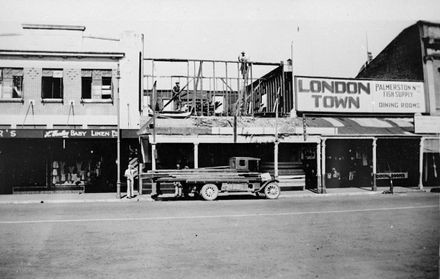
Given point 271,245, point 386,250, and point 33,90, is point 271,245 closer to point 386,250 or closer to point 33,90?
point 386,250

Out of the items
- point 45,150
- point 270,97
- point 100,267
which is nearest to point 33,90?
point 45,150

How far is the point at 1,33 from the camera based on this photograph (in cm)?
2069

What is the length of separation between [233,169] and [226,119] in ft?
13.1

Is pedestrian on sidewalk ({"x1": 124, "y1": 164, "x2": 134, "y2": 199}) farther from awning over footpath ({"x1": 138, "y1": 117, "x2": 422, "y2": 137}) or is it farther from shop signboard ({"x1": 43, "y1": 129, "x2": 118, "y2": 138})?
shop signboard ({"x1": 43, "y1": 129, "x2": 118, "y2": 138})

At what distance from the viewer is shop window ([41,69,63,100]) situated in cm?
2078

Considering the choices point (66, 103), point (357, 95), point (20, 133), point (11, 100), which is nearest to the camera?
point (20, 133)

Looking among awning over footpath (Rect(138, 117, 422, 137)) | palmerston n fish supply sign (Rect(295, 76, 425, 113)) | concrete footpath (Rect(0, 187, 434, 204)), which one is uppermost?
palmerston n fish supply sign (Rect(295, 76, 425, 113))

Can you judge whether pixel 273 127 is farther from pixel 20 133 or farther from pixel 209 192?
pixel 20 133

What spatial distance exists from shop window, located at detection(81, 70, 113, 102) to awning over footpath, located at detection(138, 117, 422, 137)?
2.74 metres

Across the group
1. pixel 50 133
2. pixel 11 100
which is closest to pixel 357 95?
pixel 50 133

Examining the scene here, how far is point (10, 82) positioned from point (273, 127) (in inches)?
550

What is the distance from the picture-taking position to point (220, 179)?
17.4m

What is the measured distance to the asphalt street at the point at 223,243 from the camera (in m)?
6.61

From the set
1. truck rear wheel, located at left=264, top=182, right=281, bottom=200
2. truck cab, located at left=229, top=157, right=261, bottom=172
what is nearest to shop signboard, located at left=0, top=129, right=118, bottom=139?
truck cab, located at left=229, top=157, right=261, bottom=172
